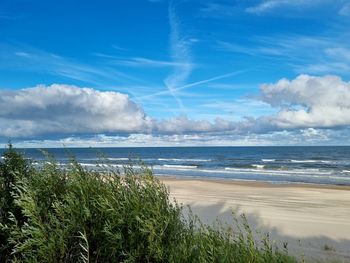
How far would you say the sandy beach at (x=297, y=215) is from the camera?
10867 mm

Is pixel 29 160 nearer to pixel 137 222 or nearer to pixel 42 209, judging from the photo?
pixel 42 209

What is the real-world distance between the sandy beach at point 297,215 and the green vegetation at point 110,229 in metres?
1.74

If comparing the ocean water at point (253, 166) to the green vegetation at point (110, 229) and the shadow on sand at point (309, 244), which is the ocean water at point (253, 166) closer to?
the green vegetation at point (110, 229)

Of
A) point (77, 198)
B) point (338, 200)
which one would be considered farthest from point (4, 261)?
point (338, 200)

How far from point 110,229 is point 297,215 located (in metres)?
12.8

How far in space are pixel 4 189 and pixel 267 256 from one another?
4.17 metres

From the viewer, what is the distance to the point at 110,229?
4.86 metres

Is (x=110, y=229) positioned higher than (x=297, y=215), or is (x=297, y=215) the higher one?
(x=110, y=229)

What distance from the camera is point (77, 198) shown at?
17.3 feet

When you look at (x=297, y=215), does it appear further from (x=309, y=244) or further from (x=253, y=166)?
(x=253, y=166)

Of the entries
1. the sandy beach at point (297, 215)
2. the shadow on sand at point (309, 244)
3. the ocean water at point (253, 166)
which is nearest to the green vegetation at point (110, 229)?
the ocean water at point (253, 166)

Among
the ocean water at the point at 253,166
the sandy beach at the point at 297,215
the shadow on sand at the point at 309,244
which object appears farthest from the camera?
the ocean water at the point at 253,166

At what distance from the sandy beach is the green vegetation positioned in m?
1.74

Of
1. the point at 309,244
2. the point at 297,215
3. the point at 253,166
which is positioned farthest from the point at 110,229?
the point at 253,166
